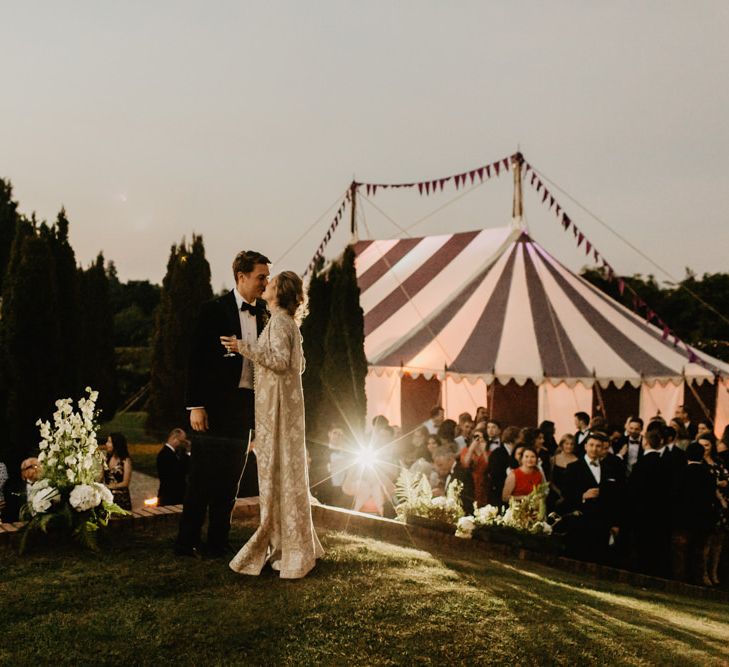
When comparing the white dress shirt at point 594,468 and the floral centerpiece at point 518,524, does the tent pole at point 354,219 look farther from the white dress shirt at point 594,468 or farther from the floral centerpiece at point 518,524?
the floral centerpiece at point 518,524

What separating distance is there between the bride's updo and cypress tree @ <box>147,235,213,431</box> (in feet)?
46.2

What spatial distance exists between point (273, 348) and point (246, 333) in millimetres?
380

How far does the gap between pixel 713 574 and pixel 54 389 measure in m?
9.52

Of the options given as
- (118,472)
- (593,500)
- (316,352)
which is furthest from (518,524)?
(316,352)

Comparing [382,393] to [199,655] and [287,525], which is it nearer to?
[287,525]

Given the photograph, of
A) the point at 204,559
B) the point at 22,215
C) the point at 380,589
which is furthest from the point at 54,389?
the point at 380,589

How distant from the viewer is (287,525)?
3.68 meters

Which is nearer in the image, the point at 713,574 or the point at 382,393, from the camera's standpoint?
the point at 713,574

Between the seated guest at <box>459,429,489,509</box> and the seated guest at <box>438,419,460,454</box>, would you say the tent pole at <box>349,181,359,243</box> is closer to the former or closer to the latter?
the seated guest at <box>438,419,460,454</box>

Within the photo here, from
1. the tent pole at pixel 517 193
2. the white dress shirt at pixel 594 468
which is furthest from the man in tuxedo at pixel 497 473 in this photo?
the tent pole at pixel 517 193

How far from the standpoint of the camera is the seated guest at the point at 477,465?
7297 mm

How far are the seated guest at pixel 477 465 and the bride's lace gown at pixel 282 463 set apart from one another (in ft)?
12.8

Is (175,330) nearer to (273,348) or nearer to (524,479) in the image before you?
(524,479)

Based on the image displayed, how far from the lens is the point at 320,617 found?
3178 millimetres
